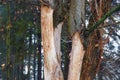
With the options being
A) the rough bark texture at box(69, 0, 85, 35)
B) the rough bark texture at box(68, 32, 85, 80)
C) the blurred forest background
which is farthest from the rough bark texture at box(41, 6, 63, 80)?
the blurred forest background

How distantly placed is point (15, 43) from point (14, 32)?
2.57ft

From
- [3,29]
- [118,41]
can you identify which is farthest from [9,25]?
[118,41]

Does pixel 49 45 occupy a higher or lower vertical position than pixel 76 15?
lower

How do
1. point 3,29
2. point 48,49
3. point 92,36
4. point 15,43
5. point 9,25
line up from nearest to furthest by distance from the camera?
1. point 48,49
2. point 92,36
3. point 9,25
4. point 3,29
5. point 15,43

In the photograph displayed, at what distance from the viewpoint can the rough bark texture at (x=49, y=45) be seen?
5.13 meters

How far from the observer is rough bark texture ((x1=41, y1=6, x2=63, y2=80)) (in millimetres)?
5133

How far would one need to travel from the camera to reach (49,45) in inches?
203

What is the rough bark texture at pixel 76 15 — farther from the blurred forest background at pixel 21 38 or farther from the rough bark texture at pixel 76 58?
the blurred forest background at pixel 21 38

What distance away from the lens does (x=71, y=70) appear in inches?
210

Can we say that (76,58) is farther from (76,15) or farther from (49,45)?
(76,15)

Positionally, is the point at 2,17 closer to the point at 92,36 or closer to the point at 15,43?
the point at 15,43

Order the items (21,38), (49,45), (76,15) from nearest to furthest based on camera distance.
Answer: (49,45) → (76,15) → (21,38)

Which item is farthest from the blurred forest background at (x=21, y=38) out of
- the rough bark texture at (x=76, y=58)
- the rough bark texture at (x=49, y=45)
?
the rough bark texture at (x=49, y=45)

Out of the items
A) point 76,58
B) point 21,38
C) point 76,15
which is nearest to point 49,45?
point 76,58
